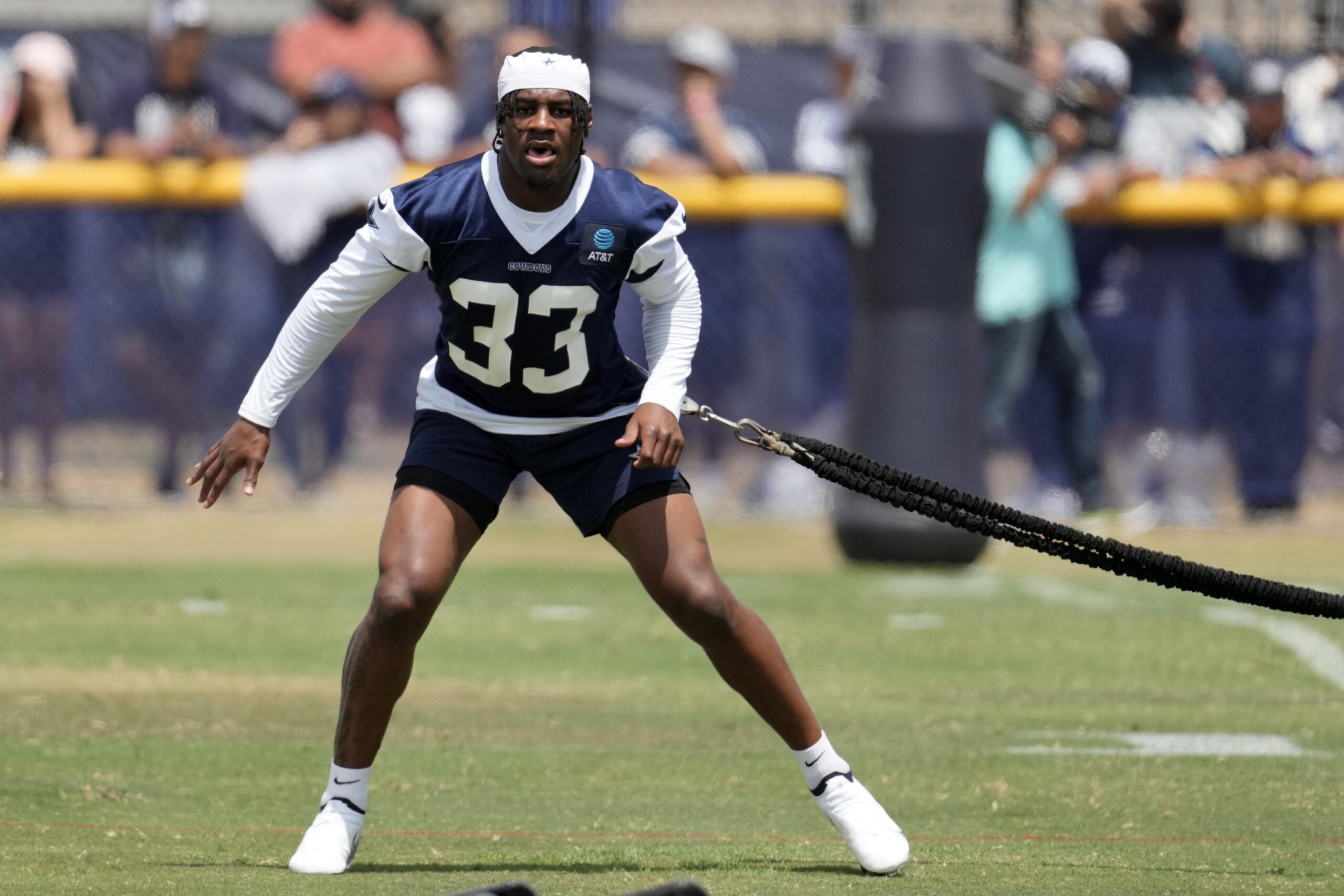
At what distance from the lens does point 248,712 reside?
7.56 meters

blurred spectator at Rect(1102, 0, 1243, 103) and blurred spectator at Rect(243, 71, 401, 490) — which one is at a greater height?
blurred spectator at Rect(1102, 0, 1243, 103)

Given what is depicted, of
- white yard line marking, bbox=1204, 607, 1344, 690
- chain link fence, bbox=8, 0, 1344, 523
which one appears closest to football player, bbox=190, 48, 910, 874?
white yard line marking, bbox=1204, 607, 1344, 690

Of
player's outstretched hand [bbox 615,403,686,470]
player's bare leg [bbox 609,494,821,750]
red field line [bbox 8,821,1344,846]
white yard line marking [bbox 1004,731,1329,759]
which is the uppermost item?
player's outstretched hand [bbox 615,403,686,470]

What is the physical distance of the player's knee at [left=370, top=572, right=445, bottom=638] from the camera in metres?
5.20

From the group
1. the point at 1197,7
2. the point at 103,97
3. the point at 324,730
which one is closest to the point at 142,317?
the point at 103,97

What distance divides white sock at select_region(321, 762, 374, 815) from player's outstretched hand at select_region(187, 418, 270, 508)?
0.76 meters

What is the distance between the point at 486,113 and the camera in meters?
13.3

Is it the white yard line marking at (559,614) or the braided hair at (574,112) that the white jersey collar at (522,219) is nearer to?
the braided hair at (574,112)

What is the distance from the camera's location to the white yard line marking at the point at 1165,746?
6926 millimetres

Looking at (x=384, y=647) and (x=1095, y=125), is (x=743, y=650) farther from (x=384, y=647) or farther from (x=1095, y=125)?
(x=1095, y=125)

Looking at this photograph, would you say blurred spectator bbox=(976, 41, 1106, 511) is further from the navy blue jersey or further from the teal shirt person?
the navy blue jersey

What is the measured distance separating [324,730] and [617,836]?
6.22ft

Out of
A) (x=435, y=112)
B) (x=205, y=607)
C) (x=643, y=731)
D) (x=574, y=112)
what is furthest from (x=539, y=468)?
(x=435, y=112)

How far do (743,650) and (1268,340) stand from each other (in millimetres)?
8686
